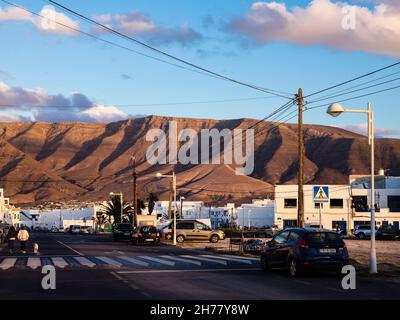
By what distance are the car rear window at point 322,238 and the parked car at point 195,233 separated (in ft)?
108

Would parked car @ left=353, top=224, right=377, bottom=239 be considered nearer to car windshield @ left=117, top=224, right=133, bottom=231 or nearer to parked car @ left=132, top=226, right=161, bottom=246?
car windshield @ left=117, top=224, right=133, bottom=231

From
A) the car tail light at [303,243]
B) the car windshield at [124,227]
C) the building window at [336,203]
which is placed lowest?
the car windshield at [124,227]

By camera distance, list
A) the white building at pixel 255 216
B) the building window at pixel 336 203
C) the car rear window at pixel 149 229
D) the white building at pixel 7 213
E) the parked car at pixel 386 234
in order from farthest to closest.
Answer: the white building at pixel 7 213
the white building at pixel 255 216
the building window at pixel 336 203
the parked car at pixel 386 234
the car rear window at pixel 149 229

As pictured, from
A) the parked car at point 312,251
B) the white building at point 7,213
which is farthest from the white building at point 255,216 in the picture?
the parked car at point 312,251

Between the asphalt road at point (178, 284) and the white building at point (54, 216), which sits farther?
A: the white building at point (54, 216)

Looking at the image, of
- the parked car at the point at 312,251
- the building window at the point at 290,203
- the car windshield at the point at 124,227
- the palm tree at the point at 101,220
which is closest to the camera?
the parked car at the point at 312,251

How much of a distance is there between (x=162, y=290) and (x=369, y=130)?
10.7m

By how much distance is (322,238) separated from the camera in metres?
21.5

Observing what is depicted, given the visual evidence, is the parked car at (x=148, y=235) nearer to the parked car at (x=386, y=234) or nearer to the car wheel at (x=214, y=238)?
the car wheel at (x=214, y=238)

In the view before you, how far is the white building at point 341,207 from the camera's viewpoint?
96.7 metres

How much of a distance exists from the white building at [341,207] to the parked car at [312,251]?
243 feet

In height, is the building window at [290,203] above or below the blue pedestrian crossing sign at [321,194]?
above

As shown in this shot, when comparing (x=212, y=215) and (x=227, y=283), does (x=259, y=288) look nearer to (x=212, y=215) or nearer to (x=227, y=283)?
(x=227, y=283)

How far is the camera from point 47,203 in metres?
198
